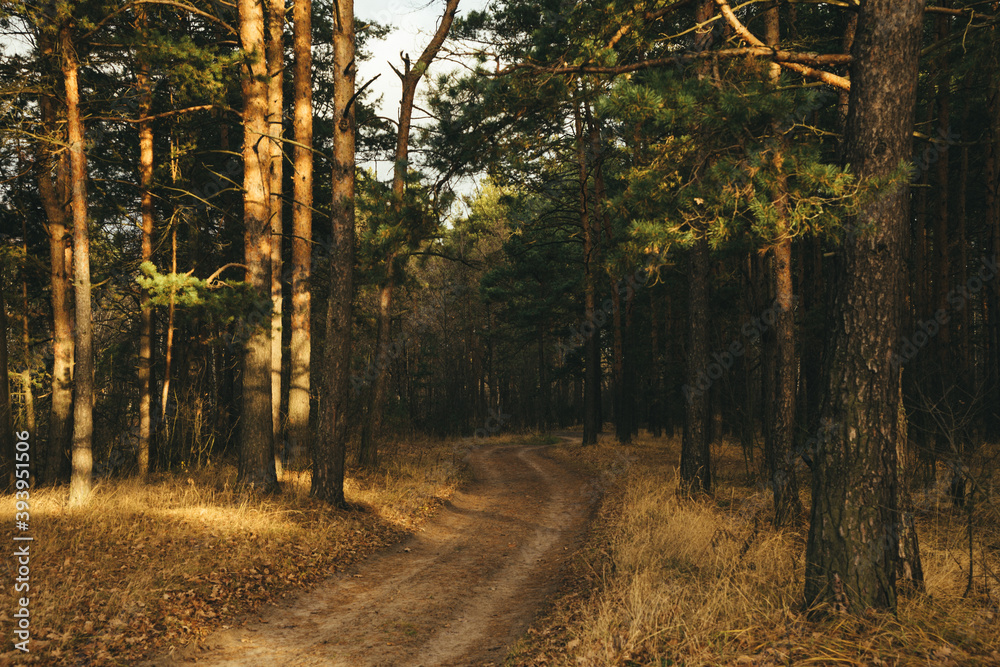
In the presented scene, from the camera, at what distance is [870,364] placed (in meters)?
4.46

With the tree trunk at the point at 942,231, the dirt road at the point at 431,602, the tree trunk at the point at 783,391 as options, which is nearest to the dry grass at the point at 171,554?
the dirt road at the point at 431,602

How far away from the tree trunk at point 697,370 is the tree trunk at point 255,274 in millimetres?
7207

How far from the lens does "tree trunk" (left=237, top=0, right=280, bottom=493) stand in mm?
9180

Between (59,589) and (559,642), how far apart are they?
4639 mm

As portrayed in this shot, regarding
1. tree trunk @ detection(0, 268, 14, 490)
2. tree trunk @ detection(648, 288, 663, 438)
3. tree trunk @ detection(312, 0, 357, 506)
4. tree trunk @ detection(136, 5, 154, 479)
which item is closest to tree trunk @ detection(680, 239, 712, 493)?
tree trunk @ detection(312, 0, 357, 506)

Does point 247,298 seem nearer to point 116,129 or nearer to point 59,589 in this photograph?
point 59,589

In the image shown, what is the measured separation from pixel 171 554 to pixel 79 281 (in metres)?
5.19

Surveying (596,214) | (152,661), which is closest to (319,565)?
(152,661)

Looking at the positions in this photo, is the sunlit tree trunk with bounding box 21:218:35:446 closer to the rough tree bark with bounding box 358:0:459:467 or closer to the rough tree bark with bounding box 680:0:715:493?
the rough tree bark with bounding box 358:0:459:467

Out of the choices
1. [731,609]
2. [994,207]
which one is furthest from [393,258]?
[994,207]

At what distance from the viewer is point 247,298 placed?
8883 mm

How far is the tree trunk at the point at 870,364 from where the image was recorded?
444 centimetres

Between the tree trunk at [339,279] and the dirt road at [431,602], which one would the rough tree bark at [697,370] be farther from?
the tree trunk at [339,279]

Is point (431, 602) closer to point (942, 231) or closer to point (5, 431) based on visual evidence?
point (5, 431)
